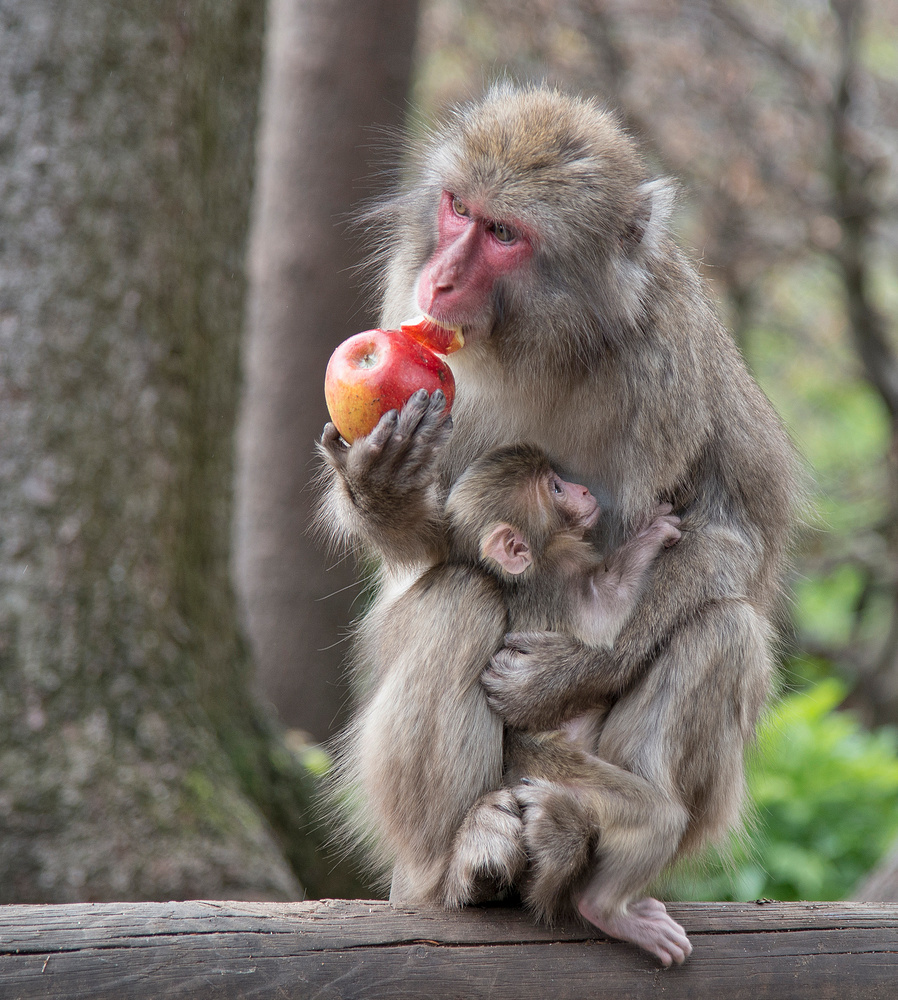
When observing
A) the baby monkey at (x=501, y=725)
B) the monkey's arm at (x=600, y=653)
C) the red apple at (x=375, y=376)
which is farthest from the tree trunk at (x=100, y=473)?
the monkey's arm at (x=600, y=653)

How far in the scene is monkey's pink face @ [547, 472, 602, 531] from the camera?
288 cm

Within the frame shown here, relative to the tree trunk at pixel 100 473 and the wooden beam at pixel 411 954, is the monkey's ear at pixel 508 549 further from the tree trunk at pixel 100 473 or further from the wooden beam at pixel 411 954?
the tree trunk at pixel 100 473

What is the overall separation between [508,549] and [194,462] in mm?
2020

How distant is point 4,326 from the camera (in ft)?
12.5

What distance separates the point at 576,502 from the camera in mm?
2883

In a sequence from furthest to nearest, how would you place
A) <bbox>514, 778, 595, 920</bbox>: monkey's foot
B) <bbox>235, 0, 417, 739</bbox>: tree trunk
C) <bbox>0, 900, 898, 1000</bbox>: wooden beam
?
<bbox>235, 0, 417, 739</bbox>: tree trunk → <bbox>514, 778, 595, 920</bbox>: monkey's foot → <bbox>0, 900, 898, 1000</bbox>: wooden beam

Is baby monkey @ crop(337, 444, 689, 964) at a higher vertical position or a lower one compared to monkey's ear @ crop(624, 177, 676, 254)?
lower

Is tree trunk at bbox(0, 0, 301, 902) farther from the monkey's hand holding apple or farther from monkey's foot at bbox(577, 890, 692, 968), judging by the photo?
monkey's foot at bbox(577, 890, 692, 968)

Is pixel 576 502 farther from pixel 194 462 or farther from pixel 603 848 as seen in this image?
pixel 194 462

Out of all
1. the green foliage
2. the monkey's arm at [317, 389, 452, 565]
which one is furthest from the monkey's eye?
the green foliage


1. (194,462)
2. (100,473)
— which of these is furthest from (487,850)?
(194,462)

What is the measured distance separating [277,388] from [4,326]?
253 centimetres

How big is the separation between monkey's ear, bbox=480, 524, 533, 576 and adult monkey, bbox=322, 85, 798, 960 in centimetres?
19

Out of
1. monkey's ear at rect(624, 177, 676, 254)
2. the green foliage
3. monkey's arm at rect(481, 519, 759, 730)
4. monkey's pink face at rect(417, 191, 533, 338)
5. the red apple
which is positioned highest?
monkey's ear at rect(624, 177, 676, 254)
